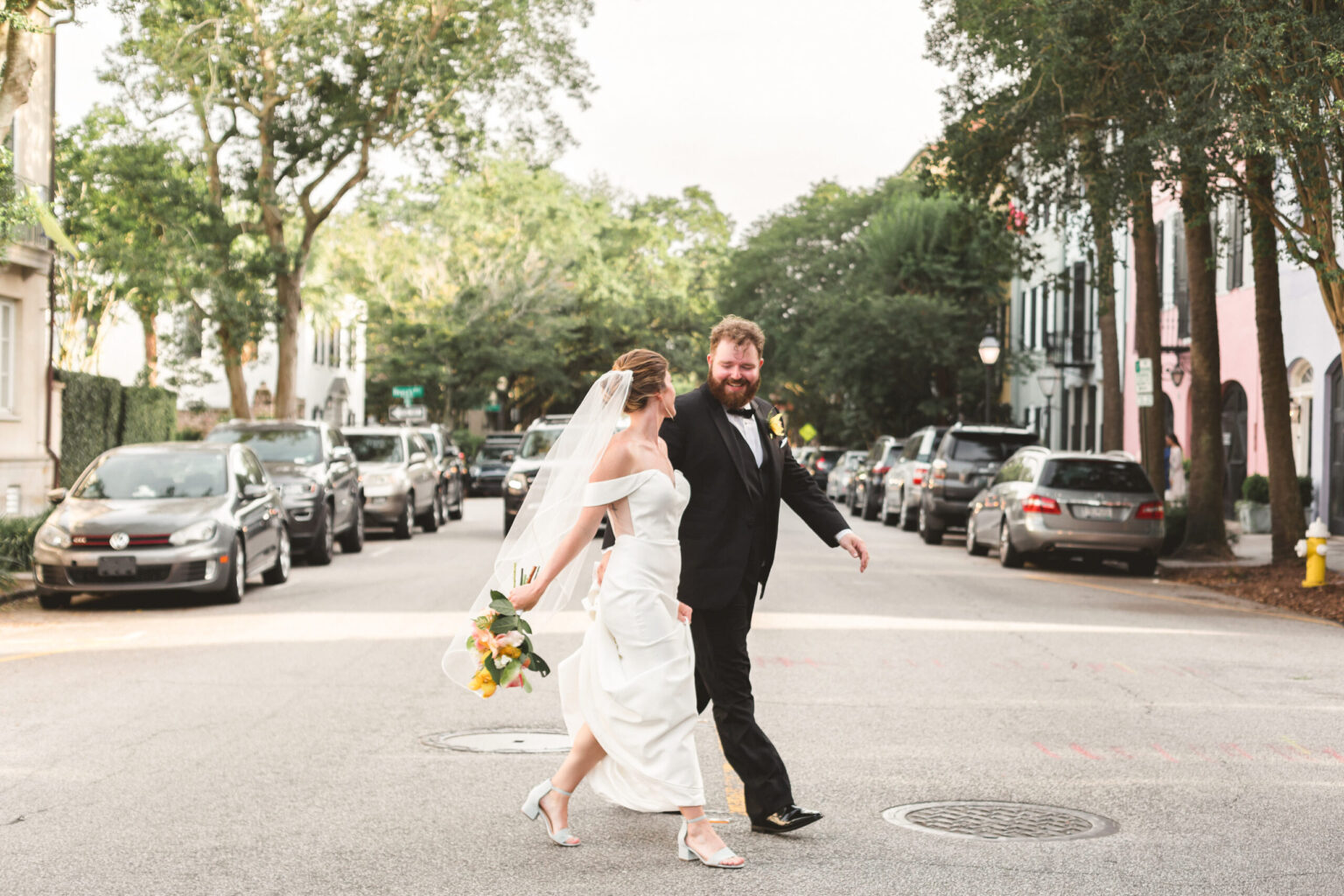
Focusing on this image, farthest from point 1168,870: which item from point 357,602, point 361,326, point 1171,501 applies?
point 361,326

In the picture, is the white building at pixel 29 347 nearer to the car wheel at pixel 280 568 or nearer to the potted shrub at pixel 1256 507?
the car wheel at pixel 280 568

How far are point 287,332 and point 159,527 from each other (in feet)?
57.8

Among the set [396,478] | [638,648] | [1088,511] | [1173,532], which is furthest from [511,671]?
[396,478]

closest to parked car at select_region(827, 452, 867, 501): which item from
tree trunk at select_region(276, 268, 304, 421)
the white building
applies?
tree trunk at select_region(276, 268, 304, 421)

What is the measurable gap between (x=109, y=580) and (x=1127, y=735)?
30.7ft

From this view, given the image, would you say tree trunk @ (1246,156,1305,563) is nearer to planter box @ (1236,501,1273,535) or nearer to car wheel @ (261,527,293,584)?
planter box @ (1236,501,1273,535)

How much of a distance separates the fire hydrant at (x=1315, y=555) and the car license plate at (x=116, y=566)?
11.7m

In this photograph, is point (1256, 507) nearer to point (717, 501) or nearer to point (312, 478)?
point (312, 478)

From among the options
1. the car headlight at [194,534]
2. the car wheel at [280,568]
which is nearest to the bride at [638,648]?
the car headlight at [194,534]

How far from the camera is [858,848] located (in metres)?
5.93

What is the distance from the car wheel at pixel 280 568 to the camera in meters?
17.2

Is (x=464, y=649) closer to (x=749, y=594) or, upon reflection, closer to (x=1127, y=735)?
(x=749, y=594)

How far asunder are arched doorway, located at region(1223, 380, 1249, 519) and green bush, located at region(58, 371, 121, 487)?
20534 mm

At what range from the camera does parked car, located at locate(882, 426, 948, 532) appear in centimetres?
2833
